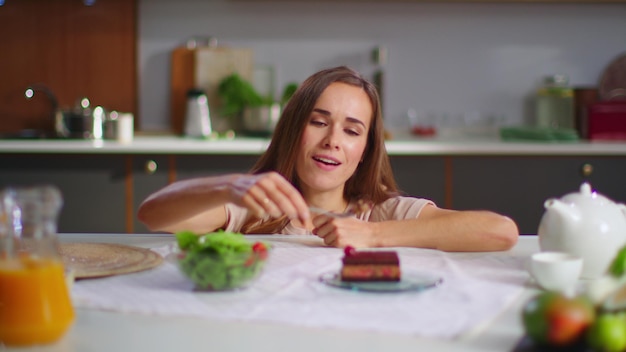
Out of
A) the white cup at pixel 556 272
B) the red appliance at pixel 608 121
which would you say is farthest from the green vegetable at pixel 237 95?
the white cup at pixel 556 272

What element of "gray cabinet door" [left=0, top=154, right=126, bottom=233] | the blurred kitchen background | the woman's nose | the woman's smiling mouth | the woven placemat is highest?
the blurred kitchen background

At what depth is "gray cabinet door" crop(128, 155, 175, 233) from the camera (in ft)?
11.5

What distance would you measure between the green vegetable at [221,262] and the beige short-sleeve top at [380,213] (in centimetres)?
70

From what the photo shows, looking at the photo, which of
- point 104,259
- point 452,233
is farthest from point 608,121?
point 104,259

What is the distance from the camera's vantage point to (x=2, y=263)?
3.96 feet

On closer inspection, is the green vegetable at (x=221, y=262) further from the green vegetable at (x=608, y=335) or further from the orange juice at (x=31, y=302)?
the green vegetable at (x=608, y=335)

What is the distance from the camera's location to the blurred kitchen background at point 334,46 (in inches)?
160

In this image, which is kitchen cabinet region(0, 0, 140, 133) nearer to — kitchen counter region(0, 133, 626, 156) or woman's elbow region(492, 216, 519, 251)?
kitchen counter region(0, 133, 626, 156)

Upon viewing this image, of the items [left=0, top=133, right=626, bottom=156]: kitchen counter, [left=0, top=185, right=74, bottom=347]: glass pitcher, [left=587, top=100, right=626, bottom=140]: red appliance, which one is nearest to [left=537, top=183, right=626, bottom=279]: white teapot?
[left=0, top=185, right=74, bottom=347]: glass pitcher

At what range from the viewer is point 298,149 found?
86.3 inches

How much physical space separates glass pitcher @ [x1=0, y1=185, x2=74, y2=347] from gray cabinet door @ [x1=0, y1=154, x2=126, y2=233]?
231 cm

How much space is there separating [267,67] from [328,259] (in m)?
2.52

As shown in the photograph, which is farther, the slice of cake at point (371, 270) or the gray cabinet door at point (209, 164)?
the gray cabinet door at point (209, 164)

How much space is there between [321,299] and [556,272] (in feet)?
1.31
